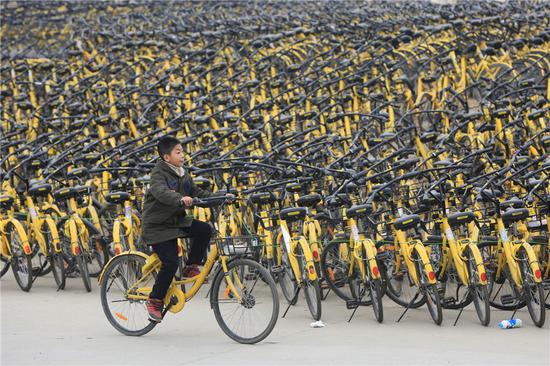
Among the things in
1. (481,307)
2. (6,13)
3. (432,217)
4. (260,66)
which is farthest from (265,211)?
(6,13)

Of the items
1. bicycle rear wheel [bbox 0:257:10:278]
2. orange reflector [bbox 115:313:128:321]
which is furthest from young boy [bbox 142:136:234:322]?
bicycle rear wheel [bbox 0:257:10:278]

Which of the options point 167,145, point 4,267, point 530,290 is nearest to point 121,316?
A: point 167,145

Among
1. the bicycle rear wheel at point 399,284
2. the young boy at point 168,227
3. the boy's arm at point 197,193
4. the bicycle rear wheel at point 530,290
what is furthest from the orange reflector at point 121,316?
the bicycle rear wheel at point 530,290

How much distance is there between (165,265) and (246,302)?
0.66 meters

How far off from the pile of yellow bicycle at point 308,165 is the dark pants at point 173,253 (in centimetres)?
13

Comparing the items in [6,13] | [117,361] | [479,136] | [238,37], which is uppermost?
[6,13]

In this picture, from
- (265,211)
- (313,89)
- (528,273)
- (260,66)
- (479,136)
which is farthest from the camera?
(260,66)

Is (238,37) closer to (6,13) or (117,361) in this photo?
(6,13)

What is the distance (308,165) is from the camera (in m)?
9.92

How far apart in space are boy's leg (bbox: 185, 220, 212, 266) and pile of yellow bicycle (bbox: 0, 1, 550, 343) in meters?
0.17

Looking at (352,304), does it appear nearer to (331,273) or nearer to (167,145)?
(331,273)

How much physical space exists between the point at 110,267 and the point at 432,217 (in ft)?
8.65

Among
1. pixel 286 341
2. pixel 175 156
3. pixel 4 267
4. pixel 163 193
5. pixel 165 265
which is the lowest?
pixel 286 341

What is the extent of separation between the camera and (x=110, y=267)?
8.70 meters
